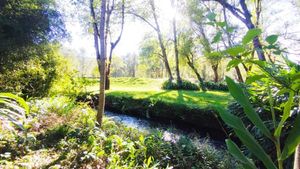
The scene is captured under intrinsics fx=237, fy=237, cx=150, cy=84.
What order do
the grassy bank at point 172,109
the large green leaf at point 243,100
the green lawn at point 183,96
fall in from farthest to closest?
the green lawn at point 183,96
the grassy bank at point 172,109
the large green leaf at point 243,100

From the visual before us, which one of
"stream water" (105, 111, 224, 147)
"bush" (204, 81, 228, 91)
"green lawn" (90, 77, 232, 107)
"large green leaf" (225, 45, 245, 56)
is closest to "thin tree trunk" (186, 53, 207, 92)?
"bush" (204, 81, 228, 91)

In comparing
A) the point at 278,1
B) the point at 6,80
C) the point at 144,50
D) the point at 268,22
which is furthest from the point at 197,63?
the point at 6,80

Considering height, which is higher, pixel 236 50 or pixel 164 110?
pixel 236 50

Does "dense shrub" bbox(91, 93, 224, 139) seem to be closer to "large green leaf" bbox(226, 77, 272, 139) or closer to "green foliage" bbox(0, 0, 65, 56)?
"green foliage" bbox(0, 0, 65, 56)

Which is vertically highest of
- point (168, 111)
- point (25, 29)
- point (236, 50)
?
point (25, 29)

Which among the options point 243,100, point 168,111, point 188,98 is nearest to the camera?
point 243,100

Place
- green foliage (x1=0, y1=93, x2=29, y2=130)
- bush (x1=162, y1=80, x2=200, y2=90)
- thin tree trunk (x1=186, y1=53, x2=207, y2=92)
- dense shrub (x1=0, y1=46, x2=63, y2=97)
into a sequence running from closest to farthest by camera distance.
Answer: green foliage (x1=0, y1=93, x2=29, y2=130) → dense shrub (x1=0, y1=46, x2=63, y2=97) → bush (x1=162, y1=80, x2=200, y2=90) → thin tree trunk (x1=186, y1=53, x2=207, y2=92)

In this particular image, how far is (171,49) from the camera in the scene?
2245 centimetres

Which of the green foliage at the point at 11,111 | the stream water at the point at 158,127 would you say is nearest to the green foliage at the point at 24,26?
the stream water at the point at 158,127

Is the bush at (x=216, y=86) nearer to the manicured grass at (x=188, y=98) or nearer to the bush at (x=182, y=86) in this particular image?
the bush at (x=182, y=86)

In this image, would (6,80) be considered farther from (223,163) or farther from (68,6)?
(223,163)

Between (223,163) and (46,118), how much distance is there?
3608 millimetres

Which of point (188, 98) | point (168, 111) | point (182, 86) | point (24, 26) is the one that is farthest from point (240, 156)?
point (182, 86)

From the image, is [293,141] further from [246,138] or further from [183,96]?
[183,96]
